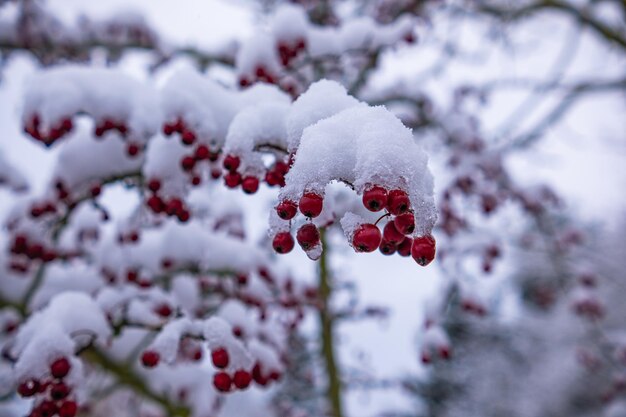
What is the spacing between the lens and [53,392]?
4.96ft

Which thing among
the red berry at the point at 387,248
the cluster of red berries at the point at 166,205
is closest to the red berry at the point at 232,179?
the cluster of red berries at the point at 166,205

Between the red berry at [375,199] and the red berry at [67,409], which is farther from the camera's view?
the red berry at [67,409]

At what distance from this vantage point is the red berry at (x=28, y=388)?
1.47 metres

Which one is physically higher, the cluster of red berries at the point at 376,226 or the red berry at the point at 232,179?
the red berry at the point at 232,179

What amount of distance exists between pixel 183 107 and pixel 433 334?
2.65 m

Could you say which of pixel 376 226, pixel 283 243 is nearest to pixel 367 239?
pixel 376 226

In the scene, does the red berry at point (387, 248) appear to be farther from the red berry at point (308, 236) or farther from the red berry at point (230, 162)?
the red berry at point (230, 162)

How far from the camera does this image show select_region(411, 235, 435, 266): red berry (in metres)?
0.99

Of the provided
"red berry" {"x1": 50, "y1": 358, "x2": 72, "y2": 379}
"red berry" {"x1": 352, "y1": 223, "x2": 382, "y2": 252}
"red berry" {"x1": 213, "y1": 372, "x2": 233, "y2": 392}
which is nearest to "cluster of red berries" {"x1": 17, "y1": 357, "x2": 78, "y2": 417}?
"red berry" {"x1": 50, "y1": 358, "x2": 72, "y2": 379}

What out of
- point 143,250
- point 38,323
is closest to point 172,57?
point 143,250

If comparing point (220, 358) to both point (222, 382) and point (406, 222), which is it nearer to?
point (222, 382)

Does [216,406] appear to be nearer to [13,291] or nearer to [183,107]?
[13,291]

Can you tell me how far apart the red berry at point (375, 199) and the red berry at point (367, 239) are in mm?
72

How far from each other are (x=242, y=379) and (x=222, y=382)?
7 centimetres
